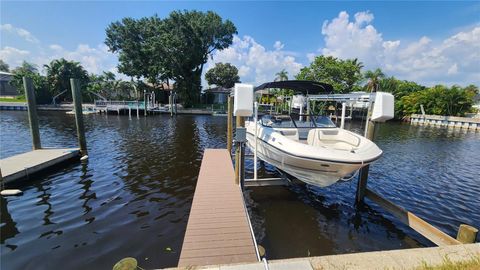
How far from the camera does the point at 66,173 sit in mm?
8266

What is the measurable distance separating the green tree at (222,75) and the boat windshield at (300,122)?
47.3 metres

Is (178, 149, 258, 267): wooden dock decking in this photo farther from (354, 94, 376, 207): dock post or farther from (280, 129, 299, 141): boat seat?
(354, 94, 376, 207): dock post

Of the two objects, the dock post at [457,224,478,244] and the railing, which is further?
the railing

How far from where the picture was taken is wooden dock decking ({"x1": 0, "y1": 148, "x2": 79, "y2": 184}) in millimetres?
6892

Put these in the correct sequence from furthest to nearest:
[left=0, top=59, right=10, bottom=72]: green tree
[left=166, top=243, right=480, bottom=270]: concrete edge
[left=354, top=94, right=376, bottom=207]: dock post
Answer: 1. [left=0, top=59, right=10, bottom=72]: green tree
2. [left=354, top=94, right=376, bottom=207]: dock post
3. [left=166, top=243, right=480, bottom=270]: concrete edge

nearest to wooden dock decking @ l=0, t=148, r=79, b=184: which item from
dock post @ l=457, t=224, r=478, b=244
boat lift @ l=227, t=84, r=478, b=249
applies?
boat lift @ l=227, t=84, r=478, b=249

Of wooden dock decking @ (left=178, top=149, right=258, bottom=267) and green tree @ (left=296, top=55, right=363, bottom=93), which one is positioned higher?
green tree @ (left=296, top=55, right=363, bottom=93)

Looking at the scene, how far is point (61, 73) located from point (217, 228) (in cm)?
4485

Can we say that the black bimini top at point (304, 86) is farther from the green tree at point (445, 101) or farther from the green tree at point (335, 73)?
the green tree at point (445, 101)

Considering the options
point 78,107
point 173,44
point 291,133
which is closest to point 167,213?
point 291,133

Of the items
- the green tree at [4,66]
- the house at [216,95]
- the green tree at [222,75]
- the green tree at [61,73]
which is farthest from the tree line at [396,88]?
the green tree at [4,66]

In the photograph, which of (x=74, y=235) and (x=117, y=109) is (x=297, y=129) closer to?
(x=74, y=235)

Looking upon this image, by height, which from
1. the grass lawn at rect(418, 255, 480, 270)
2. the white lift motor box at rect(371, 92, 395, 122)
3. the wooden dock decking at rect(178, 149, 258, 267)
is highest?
the white lift motor box at rect(371, 92, 395, 122)

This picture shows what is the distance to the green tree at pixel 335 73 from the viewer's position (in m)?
34.0
